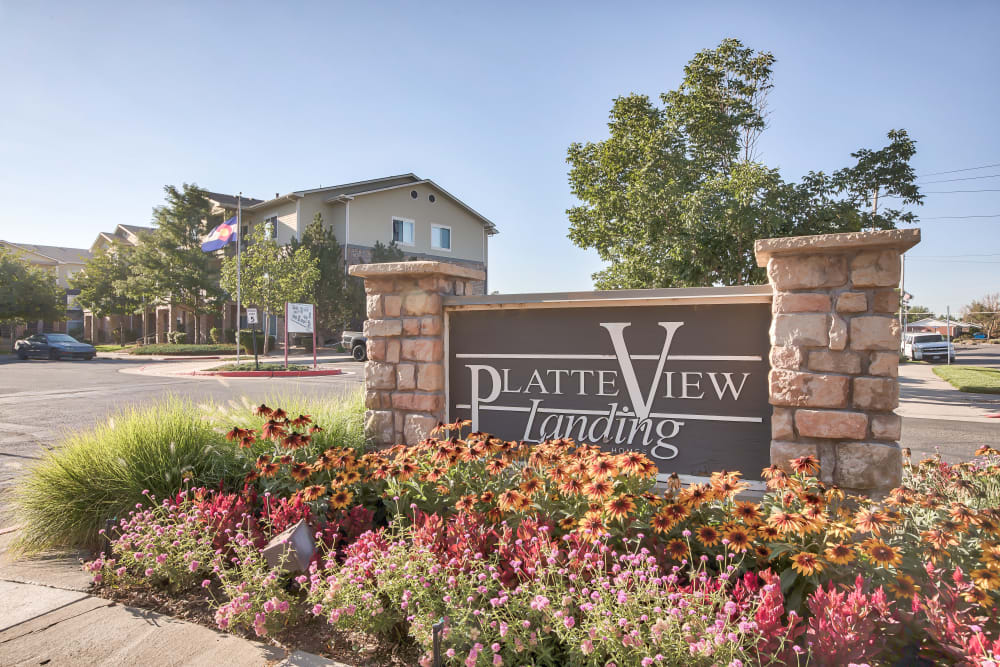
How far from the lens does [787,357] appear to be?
3.64m

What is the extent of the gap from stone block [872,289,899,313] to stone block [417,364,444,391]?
322cm

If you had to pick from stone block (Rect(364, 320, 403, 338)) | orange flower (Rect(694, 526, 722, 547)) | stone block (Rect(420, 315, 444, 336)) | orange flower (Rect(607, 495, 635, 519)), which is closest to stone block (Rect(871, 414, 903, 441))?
orange flower (Rect(694, 526, 722, 547))

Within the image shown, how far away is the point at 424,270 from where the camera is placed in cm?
475

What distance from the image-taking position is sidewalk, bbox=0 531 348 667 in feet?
8.80

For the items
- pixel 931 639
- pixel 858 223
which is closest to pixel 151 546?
pixel 931 639

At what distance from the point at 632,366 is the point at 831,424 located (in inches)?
53.5

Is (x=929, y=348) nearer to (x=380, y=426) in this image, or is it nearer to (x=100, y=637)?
(x=380, y=426)

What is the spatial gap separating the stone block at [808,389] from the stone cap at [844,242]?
2.62ft

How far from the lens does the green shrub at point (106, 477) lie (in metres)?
4.13

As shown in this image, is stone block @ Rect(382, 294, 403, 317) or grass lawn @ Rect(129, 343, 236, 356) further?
grass lawn @ Rect(129, 343, 236, 356)

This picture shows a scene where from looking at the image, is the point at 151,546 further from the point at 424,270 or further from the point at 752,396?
the point at 752,396

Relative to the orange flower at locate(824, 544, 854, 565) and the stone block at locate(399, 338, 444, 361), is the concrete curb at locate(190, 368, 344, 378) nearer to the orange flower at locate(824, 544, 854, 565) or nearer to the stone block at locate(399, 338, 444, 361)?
the stone block at locate(399, 338, 444, 361)

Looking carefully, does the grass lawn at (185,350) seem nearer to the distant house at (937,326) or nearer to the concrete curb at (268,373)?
the concrete curb at (268,373)

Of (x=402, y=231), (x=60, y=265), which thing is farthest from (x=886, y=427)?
(x=60, y=265)
